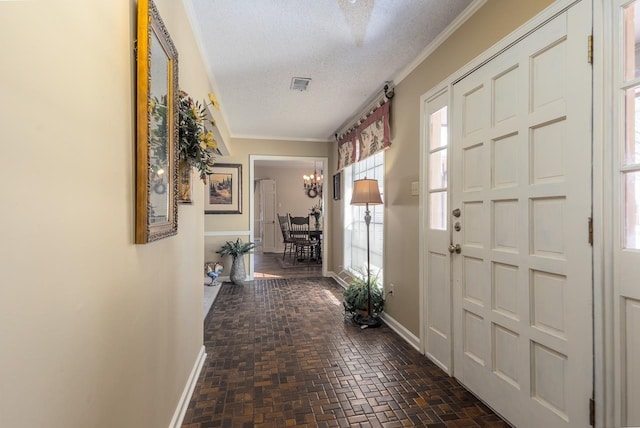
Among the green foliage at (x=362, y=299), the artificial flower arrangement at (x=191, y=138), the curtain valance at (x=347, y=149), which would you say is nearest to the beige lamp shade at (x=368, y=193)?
the green foliage at (x=362, y=299)

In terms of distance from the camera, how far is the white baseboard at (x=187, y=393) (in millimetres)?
1697

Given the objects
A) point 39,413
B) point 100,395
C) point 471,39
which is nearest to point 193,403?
point 100,395

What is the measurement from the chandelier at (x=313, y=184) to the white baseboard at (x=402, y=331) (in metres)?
5.36

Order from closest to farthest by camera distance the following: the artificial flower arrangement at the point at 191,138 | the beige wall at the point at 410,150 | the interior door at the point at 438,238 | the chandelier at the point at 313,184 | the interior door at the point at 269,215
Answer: the artificial flower arrangement at the point at 191,138, the beige wall at the point at 410,150, the interior door at the point at 438,238, the chandelier at the point at 313,184, the interior door at the point at 269,215

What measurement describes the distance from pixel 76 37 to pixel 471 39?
212cm

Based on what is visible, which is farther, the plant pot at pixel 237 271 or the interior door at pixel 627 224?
the plant pot at pixel 237 271

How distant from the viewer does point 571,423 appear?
4.65ft

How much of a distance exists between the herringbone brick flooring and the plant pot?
1.57 m

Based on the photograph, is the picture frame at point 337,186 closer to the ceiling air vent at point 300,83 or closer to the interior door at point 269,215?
the ceiling air vent at point 300,83

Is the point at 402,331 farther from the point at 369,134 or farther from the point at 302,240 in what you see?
the point at 302,240

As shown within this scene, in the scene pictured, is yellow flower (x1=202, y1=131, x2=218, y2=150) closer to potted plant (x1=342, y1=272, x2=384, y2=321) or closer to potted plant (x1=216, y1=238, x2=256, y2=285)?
potted plant (x1=342, y1=272, x2=384, y2=321)

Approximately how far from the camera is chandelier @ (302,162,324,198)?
8.34m

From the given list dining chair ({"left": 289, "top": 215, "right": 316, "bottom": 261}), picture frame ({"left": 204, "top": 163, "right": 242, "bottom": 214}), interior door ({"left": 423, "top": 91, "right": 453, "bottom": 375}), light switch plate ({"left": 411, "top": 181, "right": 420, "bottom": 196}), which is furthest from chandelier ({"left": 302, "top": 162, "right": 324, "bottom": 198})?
interior door ({"left": 423, "top": 91, "right": 453, "bottom": 375})

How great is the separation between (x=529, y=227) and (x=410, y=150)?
1.36m
